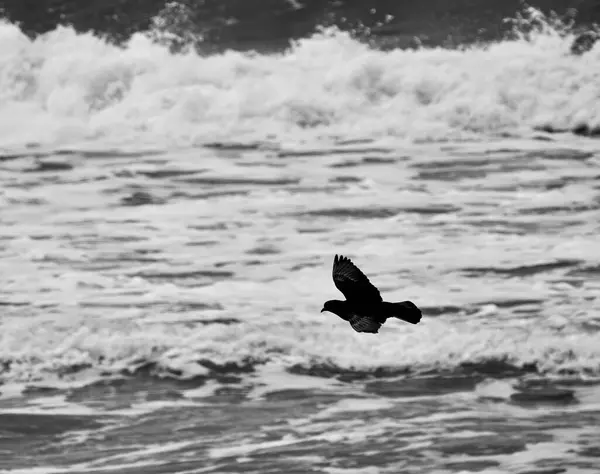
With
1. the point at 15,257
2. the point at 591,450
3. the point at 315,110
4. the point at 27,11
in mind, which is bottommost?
the point at 591,450

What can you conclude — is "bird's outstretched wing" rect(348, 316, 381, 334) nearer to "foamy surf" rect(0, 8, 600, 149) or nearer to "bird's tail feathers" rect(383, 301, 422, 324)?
"bird's tail feathers" rect(383, 301, 422, 324)

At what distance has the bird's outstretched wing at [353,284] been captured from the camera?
24.2 feet

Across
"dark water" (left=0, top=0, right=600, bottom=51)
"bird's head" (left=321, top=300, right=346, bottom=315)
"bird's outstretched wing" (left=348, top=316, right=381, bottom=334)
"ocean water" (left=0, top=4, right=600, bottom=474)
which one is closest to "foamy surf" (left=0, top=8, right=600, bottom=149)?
"ocean water" (left=0, top=4, right=600, bottom=474)

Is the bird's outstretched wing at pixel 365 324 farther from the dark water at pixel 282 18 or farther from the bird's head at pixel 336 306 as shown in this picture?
the dark water at pixel 282 18

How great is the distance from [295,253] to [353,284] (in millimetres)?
7853

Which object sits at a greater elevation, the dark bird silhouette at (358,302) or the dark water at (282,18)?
the dark water at (282,18)

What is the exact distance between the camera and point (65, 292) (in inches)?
561

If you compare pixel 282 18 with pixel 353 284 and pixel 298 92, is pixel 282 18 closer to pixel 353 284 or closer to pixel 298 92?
pixel 298 92

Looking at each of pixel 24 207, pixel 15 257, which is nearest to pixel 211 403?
pixel 15 257

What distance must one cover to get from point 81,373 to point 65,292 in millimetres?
2097

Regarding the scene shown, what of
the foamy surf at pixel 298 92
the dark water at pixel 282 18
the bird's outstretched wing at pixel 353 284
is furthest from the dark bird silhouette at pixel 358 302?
the dark water at pixel 282 18

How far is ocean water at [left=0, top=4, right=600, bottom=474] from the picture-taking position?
10.8 meters

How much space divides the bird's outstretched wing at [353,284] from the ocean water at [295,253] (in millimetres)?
2777

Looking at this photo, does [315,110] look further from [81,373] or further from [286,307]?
[81,373]
